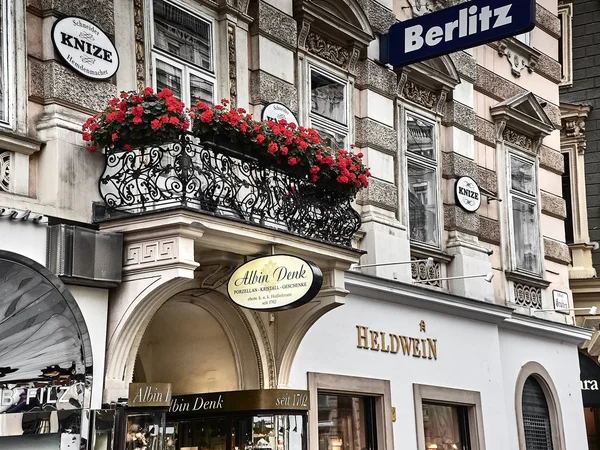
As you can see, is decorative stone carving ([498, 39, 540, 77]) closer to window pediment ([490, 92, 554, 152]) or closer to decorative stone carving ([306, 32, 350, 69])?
window pediment ([490, 92, 554, 152])

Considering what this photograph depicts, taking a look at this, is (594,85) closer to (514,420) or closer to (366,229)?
(514,420)

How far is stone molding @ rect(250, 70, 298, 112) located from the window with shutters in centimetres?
663

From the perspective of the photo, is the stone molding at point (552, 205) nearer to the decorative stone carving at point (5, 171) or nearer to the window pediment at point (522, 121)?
the window pediment at point (522, 121)

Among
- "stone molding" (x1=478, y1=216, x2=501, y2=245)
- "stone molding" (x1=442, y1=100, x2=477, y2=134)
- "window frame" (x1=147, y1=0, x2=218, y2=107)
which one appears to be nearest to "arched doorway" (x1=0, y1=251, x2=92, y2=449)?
"window frame" (x1=147, y1=0, x2=218, y2=107)

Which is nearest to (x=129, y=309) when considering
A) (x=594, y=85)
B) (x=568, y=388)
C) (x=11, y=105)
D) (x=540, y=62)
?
(x=11, y=105)

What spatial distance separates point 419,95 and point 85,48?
21.1 feet

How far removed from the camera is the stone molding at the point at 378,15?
13.7 metres

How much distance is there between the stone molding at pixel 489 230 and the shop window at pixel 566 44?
675cm

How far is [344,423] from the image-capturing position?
12188 mm

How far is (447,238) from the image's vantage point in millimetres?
14758

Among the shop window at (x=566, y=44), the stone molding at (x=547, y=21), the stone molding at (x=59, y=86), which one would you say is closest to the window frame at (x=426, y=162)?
the stone molding at (x=547, y=21)

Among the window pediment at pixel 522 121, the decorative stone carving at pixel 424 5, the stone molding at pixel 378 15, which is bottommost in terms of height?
the window pediment at pixel 522 121

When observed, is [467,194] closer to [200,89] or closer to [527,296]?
[527,296]

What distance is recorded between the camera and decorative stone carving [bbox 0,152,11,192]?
8701 millimetres
